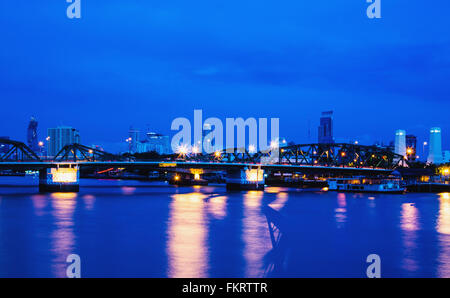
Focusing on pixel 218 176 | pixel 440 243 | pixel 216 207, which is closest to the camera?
pixel 440 243

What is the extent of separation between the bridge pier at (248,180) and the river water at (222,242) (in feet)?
167

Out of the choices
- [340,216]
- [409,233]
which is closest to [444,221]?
[340,216]

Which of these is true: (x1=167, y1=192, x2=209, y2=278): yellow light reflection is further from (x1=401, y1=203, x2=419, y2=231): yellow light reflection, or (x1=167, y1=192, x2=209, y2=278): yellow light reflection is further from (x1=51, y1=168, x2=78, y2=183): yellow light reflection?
(x1=51, y1=168, x2=78, y2=183): yellow light reflection

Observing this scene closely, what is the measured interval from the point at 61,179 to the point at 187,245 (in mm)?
69823

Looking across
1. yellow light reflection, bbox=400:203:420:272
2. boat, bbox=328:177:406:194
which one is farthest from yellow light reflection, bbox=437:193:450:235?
boat, bbox=328:177:406:194

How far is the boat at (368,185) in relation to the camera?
9662cm

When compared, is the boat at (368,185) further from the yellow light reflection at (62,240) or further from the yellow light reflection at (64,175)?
the yellow light reflection at (62,240)

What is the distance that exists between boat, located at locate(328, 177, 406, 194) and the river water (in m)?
39.7

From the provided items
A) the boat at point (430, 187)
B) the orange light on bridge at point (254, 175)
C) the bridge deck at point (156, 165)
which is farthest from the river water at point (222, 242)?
the orange light on bridge at point (254, 175)

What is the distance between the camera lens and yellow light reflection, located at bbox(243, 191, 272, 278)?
25.1m
